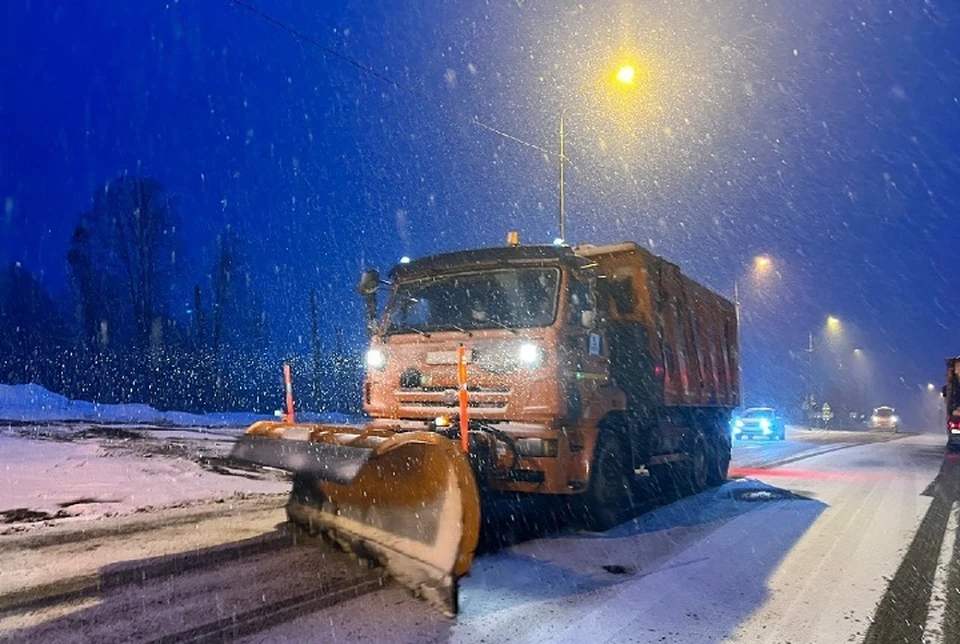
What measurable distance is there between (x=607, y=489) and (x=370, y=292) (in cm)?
337

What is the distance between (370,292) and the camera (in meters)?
8.44

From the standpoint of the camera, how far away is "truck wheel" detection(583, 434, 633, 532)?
7.62 meters

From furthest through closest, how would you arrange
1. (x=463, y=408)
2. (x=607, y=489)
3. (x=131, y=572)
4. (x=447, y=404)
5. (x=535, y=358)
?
(x=607, y=489)
(x=447, y=404)
(x=535, y=358)
(x=463, y=408)
(x=131, y=572)

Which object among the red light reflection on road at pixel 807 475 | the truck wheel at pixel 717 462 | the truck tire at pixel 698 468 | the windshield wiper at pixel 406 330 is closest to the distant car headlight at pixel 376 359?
the windshield wiper at pixel 406 330

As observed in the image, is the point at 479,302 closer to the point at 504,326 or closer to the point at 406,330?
the point at 504,326

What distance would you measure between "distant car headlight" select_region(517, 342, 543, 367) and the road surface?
1.70m

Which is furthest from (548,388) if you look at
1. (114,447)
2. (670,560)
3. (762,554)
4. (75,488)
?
(114,447)

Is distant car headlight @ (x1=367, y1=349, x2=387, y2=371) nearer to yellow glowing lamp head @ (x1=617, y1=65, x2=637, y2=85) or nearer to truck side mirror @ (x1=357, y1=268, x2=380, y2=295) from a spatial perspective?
truck side mirror @ (x1=357, y1=268, x2=380, y2=295)

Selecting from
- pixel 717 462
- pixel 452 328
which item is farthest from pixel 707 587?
pixel 717 462

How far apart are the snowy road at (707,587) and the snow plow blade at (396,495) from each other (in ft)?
0.92

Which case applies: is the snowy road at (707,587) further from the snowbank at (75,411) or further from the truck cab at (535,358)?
the snowbank at (75,411)

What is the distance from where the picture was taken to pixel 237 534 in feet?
23.3

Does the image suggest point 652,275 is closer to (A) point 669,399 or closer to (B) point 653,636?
(A) point 669,399

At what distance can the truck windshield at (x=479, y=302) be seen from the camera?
24.1 ft
